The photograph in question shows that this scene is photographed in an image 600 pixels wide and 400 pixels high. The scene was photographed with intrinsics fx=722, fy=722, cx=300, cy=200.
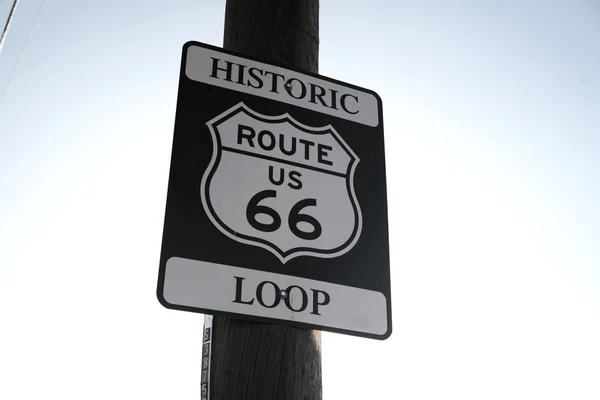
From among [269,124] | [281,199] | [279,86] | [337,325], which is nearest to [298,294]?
[337,325]

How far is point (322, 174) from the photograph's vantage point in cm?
154

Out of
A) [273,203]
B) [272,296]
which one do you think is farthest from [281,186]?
[272,296]

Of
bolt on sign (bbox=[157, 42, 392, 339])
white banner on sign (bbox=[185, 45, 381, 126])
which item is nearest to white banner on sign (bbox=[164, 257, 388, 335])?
bolt on sign (bbox=[157, 42, 392, 339])

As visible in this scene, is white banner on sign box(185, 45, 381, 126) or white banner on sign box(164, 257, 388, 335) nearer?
white banner on sign box(164, 257, 388, 335)

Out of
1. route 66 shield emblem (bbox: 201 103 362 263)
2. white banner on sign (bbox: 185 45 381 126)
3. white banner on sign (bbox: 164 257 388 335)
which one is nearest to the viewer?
white banner on sign (bbox: 164 257 388 335)

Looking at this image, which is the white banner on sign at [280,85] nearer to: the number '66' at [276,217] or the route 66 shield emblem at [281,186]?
the route 66 shield emblem at [281,186]

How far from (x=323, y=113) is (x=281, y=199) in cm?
31

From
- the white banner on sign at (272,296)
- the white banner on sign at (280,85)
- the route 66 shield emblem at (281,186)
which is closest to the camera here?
the white banner on sign at (272,296)

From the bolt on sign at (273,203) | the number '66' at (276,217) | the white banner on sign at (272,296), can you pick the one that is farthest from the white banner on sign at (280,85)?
the white banner on sign at (272,296)

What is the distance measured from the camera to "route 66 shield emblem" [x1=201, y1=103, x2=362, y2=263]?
1.39 m

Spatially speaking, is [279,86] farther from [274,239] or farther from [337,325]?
[337,325]

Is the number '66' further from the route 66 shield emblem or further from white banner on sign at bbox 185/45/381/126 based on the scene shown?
white banner on sign at bbox 185/45/381/126

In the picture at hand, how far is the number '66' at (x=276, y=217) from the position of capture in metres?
1.40

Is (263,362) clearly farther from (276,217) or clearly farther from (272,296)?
(276,217)
